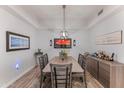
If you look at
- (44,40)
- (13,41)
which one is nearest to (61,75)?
Result: (13,41)

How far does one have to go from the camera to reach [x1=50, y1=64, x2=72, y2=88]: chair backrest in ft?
9.57

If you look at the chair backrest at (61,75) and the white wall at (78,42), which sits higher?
the white wall at (78,42)

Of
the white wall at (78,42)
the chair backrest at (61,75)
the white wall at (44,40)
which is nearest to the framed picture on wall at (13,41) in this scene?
the chair backrest at (61,75)

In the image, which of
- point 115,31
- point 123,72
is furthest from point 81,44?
point 123,72

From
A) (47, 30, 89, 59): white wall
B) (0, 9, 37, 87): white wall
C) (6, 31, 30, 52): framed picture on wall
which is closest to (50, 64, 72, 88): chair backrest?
(0, 9, 37, 87): white wall

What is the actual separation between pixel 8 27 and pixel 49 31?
4.90 m

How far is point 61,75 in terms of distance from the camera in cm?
303

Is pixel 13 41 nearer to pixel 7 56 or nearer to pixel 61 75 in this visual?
pixel 7 56

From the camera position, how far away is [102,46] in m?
6.07

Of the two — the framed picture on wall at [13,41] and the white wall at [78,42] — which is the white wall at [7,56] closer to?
the framed picture on wall at [13,41]

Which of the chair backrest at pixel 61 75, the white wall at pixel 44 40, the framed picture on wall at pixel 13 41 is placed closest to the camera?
the chair backrest at pixel 61 75

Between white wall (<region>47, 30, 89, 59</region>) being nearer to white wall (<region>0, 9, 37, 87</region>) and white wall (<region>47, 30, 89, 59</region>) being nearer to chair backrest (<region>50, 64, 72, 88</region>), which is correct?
white wall (<region>0, 9, 37, 87</region>)

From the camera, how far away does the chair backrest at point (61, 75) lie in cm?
292
